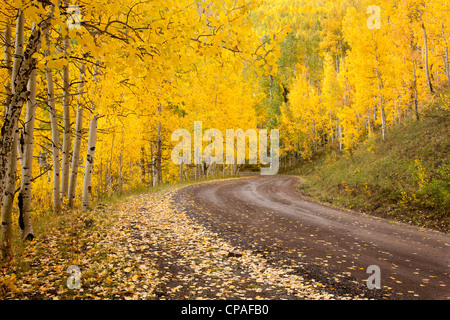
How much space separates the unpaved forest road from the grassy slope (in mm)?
1146

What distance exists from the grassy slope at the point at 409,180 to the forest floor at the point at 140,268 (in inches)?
266

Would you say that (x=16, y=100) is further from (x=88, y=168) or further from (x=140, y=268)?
(x=88, y=168)

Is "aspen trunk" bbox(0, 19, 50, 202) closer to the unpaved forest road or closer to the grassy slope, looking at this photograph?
the unpaved forest road

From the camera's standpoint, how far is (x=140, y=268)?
4.97m

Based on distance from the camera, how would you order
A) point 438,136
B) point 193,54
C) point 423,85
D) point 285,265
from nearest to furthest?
point 193,54 < point 285,265 < point 438,136 < point 423,85

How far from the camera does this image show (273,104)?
136 ft

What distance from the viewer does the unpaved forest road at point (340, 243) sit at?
4.80 m

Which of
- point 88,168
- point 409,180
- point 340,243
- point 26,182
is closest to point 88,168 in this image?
point 88,168

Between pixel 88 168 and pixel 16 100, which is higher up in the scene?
pixel 16 100

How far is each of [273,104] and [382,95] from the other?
24.6 m

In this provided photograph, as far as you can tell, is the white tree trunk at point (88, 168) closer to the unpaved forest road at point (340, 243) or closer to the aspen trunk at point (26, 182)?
the aspen trunk at point (26, 182)

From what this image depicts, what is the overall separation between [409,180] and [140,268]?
10789 mm
